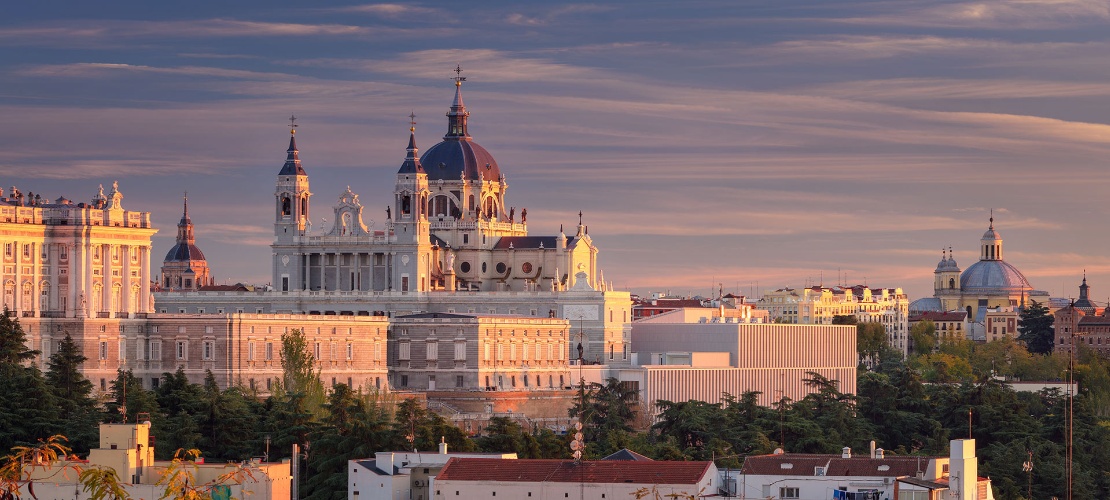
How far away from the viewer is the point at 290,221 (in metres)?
177

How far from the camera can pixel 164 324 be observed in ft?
459

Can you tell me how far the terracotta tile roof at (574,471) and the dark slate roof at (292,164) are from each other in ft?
310

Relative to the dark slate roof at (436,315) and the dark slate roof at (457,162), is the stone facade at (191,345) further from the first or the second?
the dark slate roof at (457,162)

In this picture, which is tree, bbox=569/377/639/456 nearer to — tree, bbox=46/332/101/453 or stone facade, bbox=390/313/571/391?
stone facade, bbox=390/313/571/391

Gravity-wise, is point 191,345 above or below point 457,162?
below

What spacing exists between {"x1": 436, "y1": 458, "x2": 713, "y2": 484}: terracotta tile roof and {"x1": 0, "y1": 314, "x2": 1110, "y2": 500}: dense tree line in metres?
8.99

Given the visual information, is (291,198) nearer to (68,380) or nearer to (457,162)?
(457,162)

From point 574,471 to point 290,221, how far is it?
96.5m

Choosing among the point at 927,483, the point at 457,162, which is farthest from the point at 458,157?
the point at 927,483

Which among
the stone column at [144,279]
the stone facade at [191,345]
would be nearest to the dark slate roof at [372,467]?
the stone facade at [191,345]

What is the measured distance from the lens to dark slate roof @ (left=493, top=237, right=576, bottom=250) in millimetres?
181750

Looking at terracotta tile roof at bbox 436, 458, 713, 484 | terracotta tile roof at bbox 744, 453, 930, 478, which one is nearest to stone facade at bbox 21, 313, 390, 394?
terracotta tile roof at bbox 744, 453, 930, 478

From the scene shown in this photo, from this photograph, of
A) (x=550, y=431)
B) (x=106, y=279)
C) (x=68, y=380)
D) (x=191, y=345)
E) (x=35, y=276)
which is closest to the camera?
(x=550, y=431)

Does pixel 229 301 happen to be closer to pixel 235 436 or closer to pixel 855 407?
pixel 855 407
